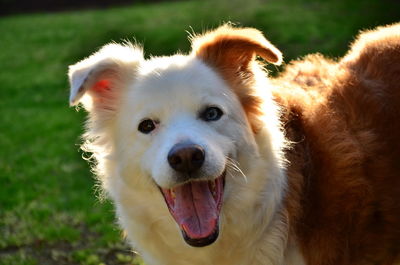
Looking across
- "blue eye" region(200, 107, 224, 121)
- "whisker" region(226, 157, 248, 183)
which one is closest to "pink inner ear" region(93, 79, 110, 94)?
"blue eye" region(200, 107, 224, 121)

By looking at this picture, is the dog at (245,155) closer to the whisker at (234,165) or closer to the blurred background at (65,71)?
the whisker at (234,165)

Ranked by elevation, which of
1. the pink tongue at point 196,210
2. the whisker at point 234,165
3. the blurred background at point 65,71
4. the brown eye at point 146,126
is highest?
the blurred background at point 65,71

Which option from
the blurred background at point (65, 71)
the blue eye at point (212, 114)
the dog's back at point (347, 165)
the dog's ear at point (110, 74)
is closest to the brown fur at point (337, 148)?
the dog's back at point (347, 165)

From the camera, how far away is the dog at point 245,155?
3.54 metres

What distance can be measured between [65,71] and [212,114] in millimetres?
13074

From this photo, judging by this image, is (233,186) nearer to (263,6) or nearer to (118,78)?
(118,78)

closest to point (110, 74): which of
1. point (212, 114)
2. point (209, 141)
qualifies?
point (212, 114)

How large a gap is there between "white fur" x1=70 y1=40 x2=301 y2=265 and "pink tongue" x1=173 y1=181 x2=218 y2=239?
17 centimetres

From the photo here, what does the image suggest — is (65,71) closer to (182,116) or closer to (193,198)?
(182,116)

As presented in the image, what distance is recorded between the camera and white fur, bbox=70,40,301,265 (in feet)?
11.7

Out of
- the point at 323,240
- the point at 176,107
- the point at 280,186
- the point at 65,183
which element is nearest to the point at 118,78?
the point at 176,107

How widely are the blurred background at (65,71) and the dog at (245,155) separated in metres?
1.20

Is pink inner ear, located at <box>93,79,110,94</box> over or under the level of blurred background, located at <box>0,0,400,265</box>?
under

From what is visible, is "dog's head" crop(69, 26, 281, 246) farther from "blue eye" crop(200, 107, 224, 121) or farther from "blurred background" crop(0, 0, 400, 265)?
"blurred background" crop(0, 0, 400, 265)
